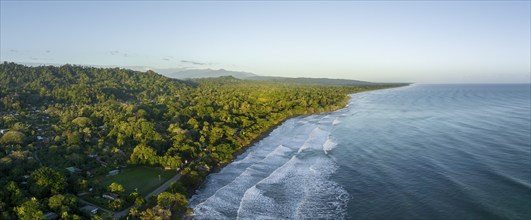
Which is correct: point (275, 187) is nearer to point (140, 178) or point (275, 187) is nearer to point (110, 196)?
point (140, 178)

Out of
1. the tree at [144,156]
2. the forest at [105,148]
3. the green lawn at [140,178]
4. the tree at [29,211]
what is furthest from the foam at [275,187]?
the tree at [29,211]

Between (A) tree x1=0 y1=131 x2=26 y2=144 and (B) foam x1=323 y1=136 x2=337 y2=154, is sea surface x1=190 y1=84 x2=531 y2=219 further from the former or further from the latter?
(A) tree x1=0 y1=131 x2=26 y2=144

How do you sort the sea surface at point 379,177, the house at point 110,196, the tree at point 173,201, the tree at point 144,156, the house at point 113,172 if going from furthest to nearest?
the tree at point 144,156, the house at point 113,172, the house at point 110,196, the sea surface at point 379,177, the tree at point 173,201

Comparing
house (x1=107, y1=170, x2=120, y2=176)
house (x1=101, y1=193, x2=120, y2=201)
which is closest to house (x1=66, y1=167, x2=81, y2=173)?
house (x1=107, y1=170, x2=120, y2=176)

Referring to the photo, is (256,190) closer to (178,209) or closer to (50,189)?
(178,209)

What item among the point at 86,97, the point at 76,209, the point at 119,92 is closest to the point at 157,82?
the point at 119,92

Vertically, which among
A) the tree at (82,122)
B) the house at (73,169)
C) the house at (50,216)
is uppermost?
the tree at (82,122)

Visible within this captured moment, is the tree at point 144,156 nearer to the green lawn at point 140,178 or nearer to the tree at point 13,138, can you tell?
the green lawn at point 140,178

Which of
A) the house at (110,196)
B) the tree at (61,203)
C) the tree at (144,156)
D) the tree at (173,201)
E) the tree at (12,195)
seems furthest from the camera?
the tree at (144,156)
